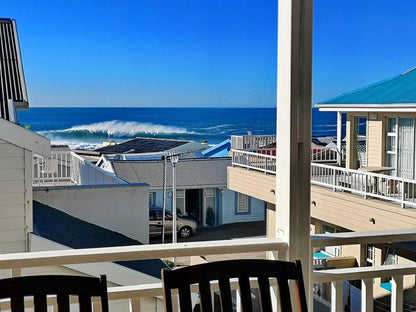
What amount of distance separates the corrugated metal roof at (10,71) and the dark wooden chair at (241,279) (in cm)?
259

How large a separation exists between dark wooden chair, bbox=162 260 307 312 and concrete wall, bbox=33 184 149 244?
3.84 metres

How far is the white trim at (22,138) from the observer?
2.81 meters

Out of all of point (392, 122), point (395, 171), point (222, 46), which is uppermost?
point (222, 46)

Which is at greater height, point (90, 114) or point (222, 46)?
point (222, 46)

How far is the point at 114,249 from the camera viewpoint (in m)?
1.19

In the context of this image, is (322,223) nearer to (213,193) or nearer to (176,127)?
(213,193)

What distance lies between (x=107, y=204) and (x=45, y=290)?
168 inches

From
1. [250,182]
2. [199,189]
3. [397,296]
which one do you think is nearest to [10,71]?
[199,189]

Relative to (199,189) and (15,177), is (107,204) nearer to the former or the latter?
(199,189)

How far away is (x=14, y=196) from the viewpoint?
297cm

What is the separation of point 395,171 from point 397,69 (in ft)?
3.85

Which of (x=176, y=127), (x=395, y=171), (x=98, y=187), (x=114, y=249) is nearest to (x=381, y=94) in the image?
(x=395, y=171)

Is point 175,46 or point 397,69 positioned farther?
point 175,46

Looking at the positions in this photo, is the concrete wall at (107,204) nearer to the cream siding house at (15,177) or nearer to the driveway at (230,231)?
the driveway at (230,231)
